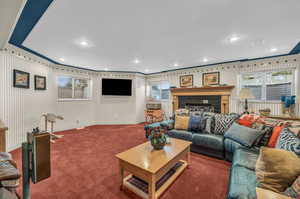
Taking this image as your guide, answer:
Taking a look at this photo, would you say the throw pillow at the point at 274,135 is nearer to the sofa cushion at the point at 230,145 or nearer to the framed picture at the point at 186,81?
the sofa cushion at the point at 230,145

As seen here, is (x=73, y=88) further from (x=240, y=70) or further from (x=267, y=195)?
(x=240, y=70)

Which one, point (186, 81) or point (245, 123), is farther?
point (186, 81)

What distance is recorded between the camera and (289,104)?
322cm

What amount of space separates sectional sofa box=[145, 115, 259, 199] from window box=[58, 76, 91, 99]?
145 inches

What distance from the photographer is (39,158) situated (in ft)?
1.69

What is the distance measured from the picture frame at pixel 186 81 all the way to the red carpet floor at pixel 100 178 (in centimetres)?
301

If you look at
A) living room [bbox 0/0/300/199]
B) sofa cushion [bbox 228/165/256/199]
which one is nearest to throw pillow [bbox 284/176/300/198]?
living room [bbox 0/0/300/199]

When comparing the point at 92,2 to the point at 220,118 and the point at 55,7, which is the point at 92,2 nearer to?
the point at 55,7

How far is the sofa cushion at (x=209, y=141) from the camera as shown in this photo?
2.44 meters

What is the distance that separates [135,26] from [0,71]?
9.71ft

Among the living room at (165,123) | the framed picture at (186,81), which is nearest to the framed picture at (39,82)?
the living room at (165,123)

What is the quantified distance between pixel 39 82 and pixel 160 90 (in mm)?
4387

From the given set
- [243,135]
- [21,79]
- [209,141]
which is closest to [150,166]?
[209,141]

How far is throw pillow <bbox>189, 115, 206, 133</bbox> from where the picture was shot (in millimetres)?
2941
